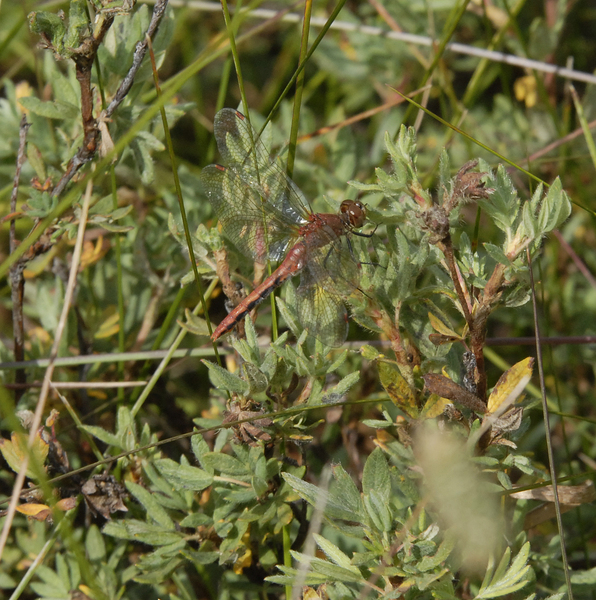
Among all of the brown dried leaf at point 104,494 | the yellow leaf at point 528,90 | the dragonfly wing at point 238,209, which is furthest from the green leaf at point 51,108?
the yellow leaf at point 528,90

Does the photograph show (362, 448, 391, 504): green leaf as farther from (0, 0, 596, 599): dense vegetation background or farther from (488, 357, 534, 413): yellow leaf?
(488, 357, 534, 413): yellow leaf

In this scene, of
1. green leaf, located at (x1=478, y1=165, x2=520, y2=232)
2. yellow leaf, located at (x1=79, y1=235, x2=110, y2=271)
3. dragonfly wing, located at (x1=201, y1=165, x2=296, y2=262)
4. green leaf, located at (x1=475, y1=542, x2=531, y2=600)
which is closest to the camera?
green leaf, located at (x1=475, y1=542, x2=531, y2=600)

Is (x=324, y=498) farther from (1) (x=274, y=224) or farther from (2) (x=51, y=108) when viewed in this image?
(2) (x=51, y=108)

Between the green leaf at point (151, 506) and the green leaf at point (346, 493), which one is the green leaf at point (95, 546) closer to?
the green leaf at point (151, 506)

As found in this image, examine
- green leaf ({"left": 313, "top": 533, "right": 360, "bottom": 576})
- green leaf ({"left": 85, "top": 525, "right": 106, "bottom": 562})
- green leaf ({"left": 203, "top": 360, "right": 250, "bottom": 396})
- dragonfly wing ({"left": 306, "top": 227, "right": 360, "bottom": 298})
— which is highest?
dragonfly wing ({"left": 306, "top": 227, "right": 360, "bottom": 298})

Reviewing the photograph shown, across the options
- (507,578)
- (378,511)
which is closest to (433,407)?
(378,511)

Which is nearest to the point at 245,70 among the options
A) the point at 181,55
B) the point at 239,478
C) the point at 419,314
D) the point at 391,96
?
the point at 181,55

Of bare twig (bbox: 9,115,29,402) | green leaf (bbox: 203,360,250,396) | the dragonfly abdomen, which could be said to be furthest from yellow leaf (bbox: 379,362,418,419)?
bare twig (bbox: 9,115,29,402)
